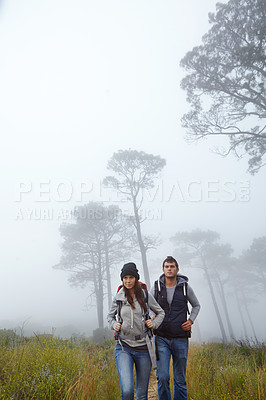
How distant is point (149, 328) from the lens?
2.79 m

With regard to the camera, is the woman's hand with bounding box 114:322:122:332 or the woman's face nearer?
the woman's hand with bounding box 114:322:122:332

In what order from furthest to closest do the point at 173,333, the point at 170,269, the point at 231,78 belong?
the point at 231,78 < the point at 170,269 < the point at 173,333

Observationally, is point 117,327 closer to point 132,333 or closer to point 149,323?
point 132,333

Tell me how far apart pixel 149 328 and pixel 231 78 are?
998 cm

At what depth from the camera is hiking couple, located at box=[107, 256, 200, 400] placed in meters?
2.60

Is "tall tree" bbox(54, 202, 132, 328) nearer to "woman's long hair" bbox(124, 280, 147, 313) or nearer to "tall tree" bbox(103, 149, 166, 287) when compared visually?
"tall tree" bbox(103, 149, 166, 287)

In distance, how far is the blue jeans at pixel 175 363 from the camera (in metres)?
2.89

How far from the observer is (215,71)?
934 cm

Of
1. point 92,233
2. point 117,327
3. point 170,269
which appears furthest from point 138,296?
point 92,233

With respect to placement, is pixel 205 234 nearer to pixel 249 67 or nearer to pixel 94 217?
pixel 94 217

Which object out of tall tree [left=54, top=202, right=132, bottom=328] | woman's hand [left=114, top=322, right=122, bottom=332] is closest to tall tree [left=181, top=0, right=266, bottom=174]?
woman's hand [left=114, top=322, right=122, bottom=332]

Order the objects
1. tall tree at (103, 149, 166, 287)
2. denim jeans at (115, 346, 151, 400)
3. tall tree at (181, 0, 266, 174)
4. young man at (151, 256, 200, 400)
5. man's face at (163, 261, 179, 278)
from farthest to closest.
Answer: tall tree at (103, 149, 166, 287), tall tree at (181, 0, 266, 174), man's face at (163, 261, 179, 278), young man at (151, 256, 200, 400), denim jeans at (115, 346, 151, 400)

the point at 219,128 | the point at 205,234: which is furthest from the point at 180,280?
the point at 205,234

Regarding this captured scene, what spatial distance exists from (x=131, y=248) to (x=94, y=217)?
15.4 feet
